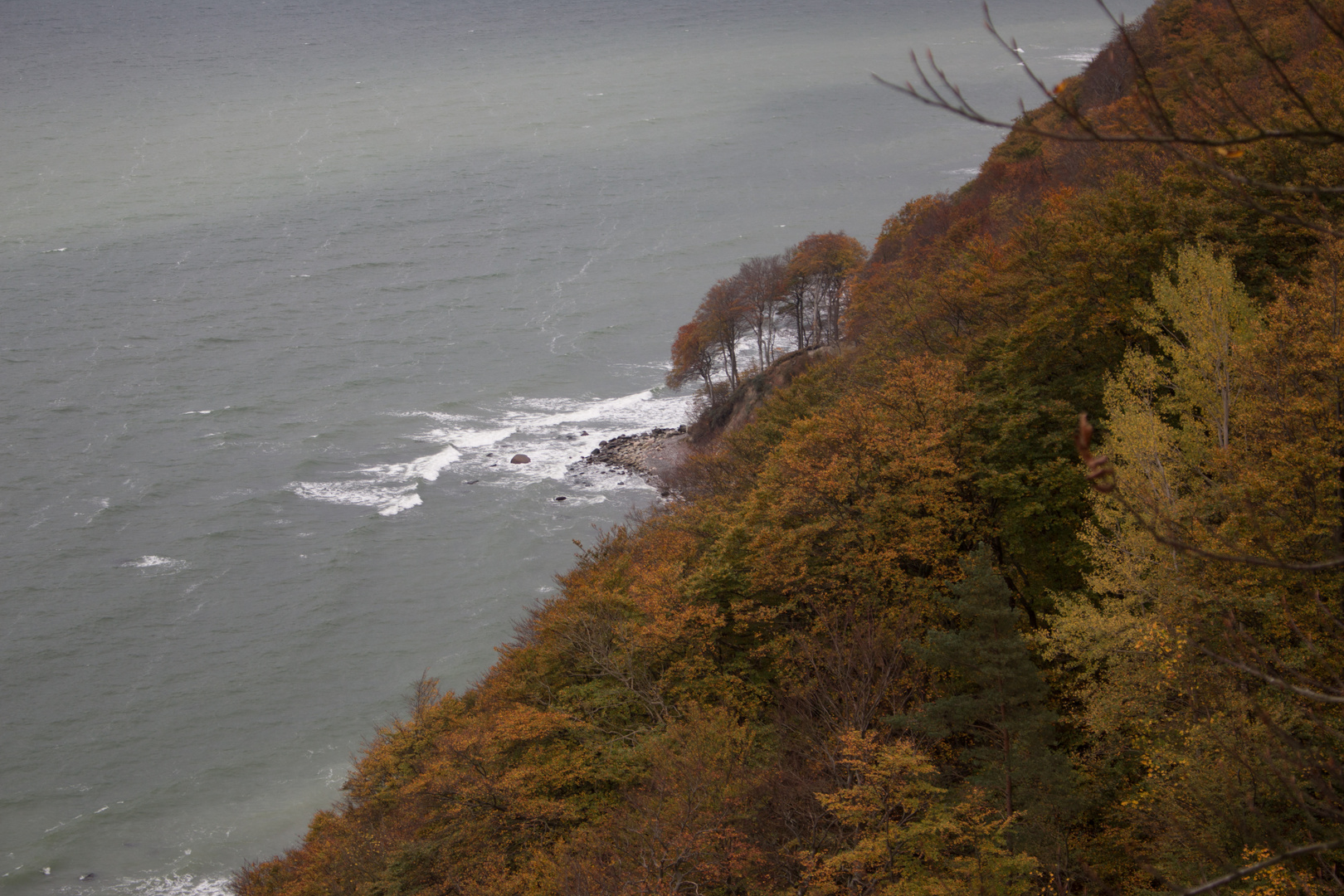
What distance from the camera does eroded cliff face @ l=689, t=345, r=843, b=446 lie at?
64312mm

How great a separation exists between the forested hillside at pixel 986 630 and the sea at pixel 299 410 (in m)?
12.5

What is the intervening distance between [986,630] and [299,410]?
7225cm

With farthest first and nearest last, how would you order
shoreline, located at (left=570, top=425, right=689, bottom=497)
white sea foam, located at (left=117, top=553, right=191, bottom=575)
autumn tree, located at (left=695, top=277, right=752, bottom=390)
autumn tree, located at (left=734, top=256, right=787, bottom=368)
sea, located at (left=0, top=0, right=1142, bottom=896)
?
autumn tree, located at (left=734, top=256, right=787, bottom=368)
autumn tree, located at (left=695, top=277, right=752, bottom=390)
shoreline, located at (left=570, top=425, right=689, bottom=497)
white sea foam, located at (left=117, top=553, right=191, bottom=575)
sea, located at (left=0, top=0, right=1142, bottom=896)

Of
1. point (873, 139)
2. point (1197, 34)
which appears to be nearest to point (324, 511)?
point (1197, 34)

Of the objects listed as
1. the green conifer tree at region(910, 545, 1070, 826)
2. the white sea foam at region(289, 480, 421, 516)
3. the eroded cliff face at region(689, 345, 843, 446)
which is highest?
the eroded cliff face at region(689, 345, 843, 446)

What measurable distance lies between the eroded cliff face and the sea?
7.06 meters

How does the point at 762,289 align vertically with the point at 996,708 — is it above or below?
above

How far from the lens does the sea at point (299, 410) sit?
1857 inches

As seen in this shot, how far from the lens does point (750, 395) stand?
221ft

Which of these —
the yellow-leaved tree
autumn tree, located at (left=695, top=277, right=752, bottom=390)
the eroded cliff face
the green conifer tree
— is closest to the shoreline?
the eroded cliff face

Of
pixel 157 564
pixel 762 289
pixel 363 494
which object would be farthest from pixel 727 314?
pixel 157 564

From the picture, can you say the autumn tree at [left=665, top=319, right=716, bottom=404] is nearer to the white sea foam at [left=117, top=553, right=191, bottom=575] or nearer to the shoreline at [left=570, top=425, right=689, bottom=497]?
the shoreline at [left=570, top=425, right=689, bottom=497]

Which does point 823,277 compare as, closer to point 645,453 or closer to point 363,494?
point 645,453

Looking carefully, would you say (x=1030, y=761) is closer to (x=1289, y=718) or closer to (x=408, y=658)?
(x=1289, y=718)
